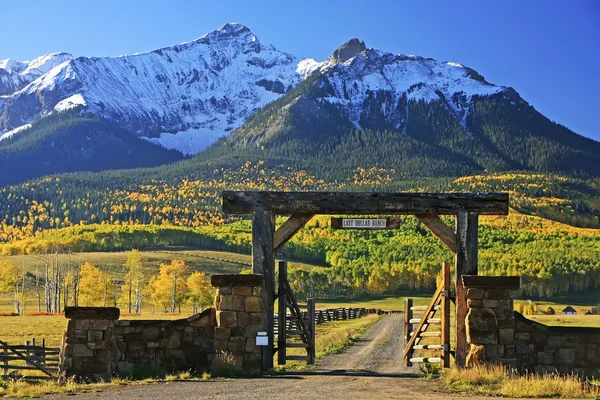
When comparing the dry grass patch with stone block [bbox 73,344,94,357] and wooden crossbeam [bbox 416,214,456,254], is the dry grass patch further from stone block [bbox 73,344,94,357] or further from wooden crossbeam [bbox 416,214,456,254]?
stone block [bbox 73,344,94,357]

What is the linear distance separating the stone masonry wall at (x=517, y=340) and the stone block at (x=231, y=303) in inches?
198

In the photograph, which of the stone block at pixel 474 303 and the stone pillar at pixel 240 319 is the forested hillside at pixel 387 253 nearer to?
the stone pillar at pixel 240 319

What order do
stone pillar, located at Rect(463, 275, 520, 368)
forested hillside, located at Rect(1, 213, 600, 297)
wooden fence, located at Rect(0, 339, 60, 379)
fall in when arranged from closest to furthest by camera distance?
stone pillar, located at Rect(463, 275, 520, 368)
wooden fence, located at Rect(0, 339, 60, 379)
forested hillside, located at Rect(1, 213, 600, 297)

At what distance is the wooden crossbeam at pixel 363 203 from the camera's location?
19.4 meters

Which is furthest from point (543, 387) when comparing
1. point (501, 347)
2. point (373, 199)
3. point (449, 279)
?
point (373, 199)

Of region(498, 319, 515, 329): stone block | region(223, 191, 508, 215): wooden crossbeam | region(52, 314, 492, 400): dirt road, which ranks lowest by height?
region(52, 314, 492, 400): dirt road

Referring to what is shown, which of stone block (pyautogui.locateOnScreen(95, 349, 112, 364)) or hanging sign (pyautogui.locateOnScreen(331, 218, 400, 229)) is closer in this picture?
stone block (pyautogui.locateOnScreen(95, 349, 112, 364))

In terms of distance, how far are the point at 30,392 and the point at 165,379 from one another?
2.99 m

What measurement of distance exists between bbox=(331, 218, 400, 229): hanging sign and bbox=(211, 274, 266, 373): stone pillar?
253 centimetres

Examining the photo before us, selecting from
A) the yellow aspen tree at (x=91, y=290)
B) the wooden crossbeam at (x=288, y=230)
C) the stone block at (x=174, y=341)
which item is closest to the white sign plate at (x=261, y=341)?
the stone block at (x=174, y=341)

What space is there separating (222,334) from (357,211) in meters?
4.18

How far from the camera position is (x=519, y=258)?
14825 cm

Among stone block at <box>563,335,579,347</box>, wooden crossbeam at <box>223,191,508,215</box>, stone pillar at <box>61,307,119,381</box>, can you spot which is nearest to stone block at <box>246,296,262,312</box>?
wooden crossbeam at <box>223,191,508,215</box>

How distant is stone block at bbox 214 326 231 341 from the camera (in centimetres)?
1897
